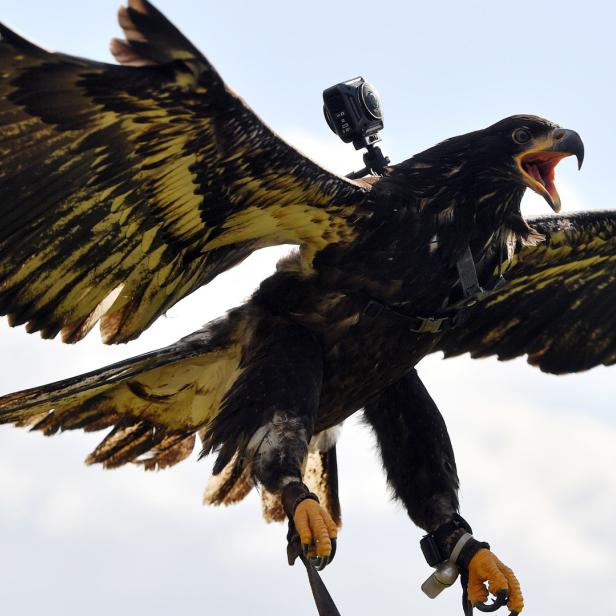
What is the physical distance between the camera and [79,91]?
8375mm

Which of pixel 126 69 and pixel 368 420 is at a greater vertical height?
pixel 126 69

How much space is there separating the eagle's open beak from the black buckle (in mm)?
958

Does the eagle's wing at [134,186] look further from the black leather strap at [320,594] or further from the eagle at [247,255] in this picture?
the black leather strap at [320,594]

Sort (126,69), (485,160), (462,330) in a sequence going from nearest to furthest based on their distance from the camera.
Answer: (126,69) < (485,160) < (462,330)

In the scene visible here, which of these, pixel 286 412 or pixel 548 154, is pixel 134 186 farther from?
pixel 548 154

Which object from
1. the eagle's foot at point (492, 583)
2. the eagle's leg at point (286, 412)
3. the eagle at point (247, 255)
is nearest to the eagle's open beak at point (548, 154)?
the eagle at point (247, 255)

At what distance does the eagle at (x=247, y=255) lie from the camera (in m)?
8.52

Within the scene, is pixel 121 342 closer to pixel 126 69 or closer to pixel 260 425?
pixel 260 425

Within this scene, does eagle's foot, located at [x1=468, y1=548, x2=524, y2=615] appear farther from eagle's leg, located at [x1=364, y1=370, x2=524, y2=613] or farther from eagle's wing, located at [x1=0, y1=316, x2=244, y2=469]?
eagle's wing, located at [x1=0, y1=316, x2=244, y2=469]

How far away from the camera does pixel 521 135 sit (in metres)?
9.98

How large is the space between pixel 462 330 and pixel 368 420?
3.76 feet

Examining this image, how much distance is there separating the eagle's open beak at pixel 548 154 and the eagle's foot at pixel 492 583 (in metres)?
2.18

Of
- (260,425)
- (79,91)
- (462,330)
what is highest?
(79,91)

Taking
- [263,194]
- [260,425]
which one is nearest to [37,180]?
[263,194]
